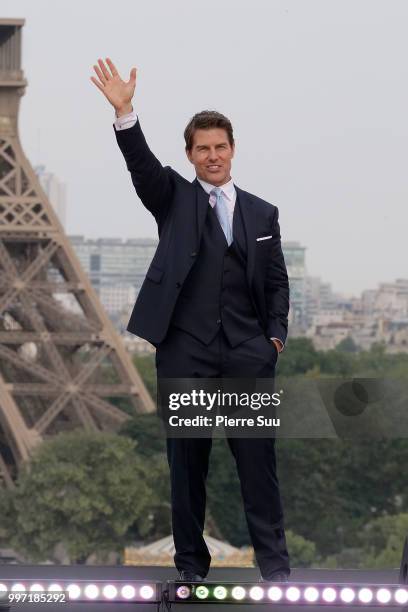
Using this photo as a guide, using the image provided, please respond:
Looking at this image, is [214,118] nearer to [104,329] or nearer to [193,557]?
Answer: [193,557]

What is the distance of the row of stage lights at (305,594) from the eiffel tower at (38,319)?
28.3 metres

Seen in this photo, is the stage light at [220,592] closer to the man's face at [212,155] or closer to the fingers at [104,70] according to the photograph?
the man's face at [212,155]

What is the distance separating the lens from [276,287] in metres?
3.98

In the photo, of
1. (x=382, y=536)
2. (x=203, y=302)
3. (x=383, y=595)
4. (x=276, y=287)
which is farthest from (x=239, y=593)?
(x=382, y=536)

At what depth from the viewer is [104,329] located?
3216 cm

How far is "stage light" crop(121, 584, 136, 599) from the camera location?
131 inches

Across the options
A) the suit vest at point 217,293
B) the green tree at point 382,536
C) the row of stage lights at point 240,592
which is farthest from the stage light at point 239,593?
the green tree at point 382,536

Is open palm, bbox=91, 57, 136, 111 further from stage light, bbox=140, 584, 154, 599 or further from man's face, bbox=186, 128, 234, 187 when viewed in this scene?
stage light, bbox=140, 584, 154, 599

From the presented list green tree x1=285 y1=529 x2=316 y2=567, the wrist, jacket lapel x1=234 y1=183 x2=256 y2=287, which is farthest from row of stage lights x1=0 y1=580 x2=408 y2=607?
green tree x1=285 y1=529 x2=316 y2=567

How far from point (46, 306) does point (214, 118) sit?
28.6m

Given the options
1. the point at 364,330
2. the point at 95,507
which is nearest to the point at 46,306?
the point at 95,507

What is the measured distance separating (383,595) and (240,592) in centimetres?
25

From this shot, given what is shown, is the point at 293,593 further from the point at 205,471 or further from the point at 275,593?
the point at 205,471

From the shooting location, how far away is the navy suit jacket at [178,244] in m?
3.82
